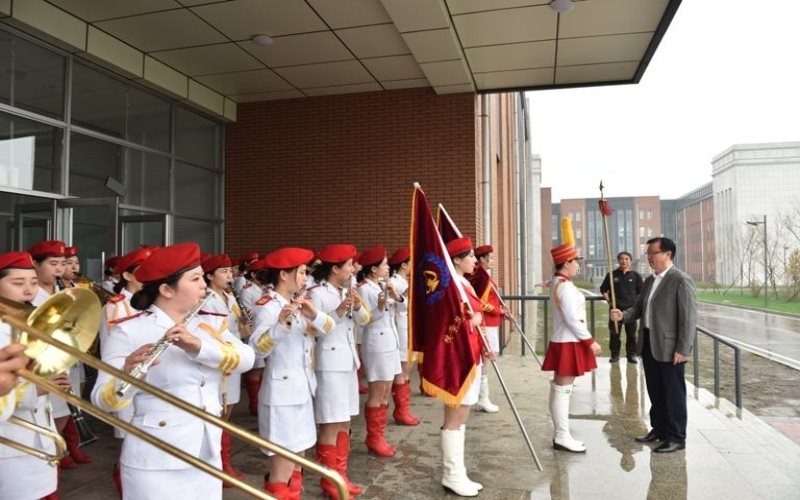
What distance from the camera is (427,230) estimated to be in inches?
166

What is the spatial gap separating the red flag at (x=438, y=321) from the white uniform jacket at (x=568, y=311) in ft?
4.45

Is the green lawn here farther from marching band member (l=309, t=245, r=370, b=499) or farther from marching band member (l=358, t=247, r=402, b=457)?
marching band member (l=309, t=245, r=370, b=499)

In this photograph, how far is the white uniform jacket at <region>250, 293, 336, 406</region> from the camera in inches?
136

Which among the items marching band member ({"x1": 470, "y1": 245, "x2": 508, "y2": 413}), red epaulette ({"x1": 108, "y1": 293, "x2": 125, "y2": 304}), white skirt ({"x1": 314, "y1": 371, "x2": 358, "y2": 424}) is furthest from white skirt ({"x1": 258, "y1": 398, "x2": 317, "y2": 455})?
marching band member ({"x1": 470, "y1": 245, "x2": 508, "y2": 413})

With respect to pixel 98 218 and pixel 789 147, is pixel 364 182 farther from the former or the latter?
pixel 789 147

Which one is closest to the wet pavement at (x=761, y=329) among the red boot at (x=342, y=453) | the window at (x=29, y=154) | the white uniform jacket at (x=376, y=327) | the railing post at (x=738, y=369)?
the railing post at (x=738, y=369)

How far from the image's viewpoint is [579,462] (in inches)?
187

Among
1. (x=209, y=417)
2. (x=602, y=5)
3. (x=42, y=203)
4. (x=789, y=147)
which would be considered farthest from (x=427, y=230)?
(x=789, y=147)

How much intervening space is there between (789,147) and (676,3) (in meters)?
32.3

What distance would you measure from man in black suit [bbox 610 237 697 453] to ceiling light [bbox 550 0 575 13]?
309 centimetres

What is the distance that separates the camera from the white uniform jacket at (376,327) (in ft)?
17.0

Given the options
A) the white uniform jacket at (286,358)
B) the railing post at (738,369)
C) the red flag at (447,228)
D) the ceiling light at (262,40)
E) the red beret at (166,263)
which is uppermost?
the ceiling light at (262,40)

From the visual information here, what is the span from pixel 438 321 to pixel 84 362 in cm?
279

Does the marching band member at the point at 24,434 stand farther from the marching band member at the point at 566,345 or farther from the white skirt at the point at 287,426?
the marching band member at the point at 566,345
